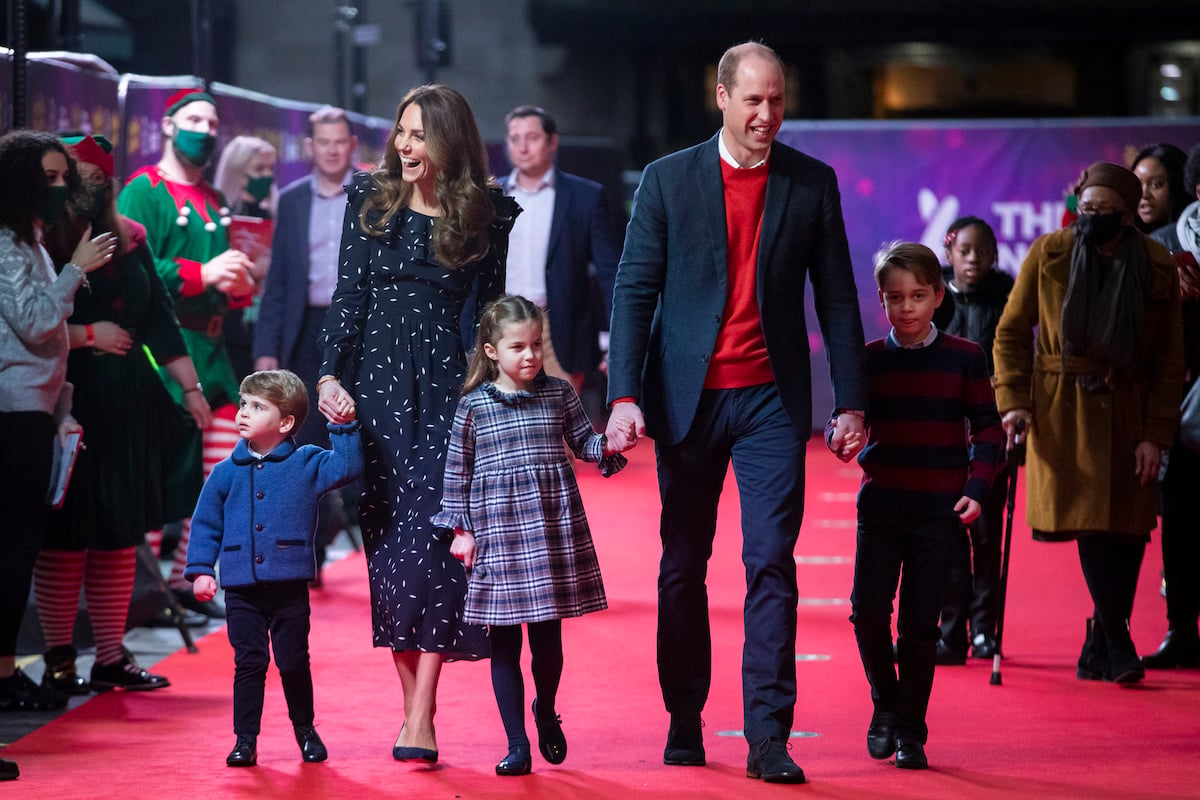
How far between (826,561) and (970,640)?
2.01 m

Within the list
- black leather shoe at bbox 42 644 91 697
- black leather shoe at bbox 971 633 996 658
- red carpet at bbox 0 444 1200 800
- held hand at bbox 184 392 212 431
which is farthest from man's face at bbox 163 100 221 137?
black leather shoe at bbox 971 633 996 658

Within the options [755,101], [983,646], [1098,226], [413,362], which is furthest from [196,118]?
[983,646]

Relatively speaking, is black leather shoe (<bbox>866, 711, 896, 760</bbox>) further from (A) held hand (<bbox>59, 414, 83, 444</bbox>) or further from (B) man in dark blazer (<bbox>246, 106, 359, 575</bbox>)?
(B) man in dark blazer (<bbox>246, 106, 359, 575</bbox>)

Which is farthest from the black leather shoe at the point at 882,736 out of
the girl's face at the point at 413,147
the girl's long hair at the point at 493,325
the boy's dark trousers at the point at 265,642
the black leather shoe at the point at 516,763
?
the girl's face at the point at 413,147

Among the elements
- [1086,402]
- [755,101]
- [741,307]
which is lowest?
[1086,402]

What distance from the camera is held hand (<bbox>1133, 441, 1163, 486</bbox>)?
522 cm

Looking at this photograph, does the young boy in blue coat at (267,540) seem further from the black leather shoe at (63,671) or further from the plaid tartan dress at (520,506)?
the black leather shoe at (63,671)

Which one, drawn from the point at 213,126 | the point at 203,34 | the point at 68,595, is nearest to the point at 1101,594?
the point at 68,595

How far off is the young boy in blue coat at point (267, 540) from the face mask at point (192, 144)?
7.79 feet

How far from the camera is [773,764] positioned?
404cm

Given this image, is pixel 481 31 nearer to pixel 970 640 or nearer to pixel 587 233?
pixel 587 233

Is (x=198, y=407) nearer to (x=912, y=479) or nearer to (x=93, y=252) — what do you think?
(x=93, y=252)

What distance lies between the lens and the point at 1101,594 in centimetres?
534

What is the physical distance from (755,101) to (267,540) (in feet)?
5.36
